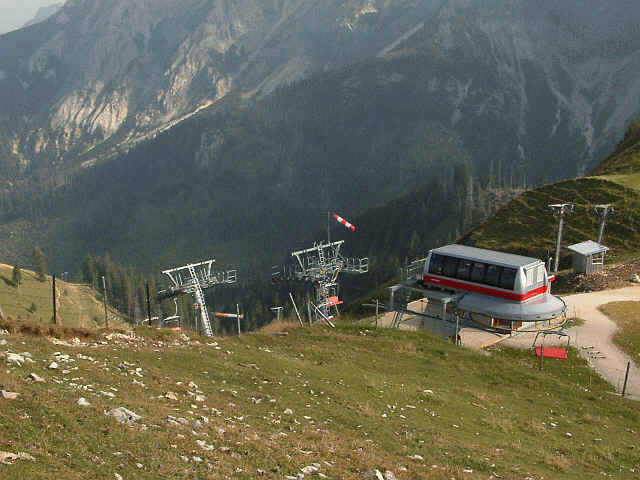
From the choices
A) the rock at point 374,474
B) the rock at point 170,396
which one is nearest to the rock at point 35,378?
the rock at point 170,396

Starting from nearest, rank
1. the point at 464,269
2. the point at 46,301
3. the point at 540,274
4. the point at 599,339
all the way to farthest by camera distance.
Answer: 1. the point at 599,339
2. the point at 540,274
3. the point at 464,269
4. the point at 46,301

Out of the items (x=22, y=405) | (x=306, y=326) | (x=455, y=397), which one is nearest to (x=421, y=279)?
(x=306, y=326)

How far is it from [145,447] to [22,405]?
3.50 metres

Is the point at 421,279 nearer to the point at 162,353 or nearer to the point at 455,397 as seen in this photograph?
the point at 455,397

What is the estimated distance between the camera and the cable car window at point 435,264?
46.1 metres

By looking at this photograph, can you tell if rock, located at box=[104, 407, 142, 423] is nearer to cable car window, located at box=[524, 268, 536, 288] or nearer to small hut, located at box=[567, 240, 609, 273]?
cable car window, located at box=[524, 268, 536, 288]

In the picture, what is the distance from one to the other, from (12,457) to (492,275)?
37.4 meters

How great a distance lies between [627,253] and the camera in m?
60.2

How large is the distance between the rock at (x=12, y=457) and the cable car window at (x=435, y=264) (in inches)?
1511

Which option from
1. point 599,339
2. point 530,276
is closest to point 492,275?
point 530,276

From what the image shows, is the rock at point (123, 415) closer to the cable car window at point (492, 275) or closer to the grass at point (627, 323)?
the cable car window at point (492, 275)

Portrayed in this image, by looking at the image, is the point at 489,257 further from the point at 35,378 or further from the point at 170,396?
the point at 35,378

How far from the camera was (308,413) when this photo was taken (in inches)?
799

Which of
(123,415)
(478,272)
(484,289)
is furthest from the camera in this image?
(478,272)
